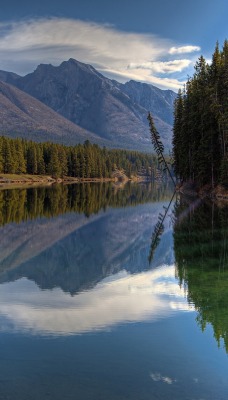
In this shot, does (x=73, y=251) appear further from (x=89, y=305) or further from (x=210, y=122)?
(x=210, y=122)

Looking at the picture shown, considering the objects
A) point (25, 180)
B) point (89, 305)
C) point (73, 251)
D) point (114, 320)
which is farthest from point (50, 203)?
point (25, 180)

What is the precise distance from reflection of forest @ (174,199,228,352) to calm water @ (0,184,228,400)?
64 mm

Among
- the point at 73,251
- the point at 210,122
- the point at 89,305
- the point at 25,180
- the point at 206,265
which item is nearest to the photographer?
the point at 89,305

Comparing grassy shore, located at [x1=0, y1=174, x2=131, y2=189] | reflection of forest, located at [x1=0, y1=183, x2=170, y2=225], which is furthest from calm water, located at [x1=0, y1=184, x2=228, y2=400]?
grassy shore, located at [x1=0, y1=174, x2=131, y2=189]

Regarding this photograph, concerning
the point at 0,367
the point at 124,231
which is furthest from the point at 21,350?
the point at 124,231

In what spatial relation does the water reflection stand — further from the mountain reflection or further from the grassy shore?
the grassy shore

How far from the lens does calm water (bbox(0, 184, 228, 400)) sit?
10.6 m

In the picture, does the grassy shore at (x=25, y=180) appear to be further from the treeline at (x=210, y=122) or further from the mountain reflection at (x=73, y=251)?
the mountain reflection at (x=73, y=251)

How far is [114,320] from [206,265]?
1032cm

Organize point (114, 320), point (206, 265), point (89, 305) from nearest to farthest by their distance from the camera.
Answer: point (114, 320), point (89, 305), point (206, 265)

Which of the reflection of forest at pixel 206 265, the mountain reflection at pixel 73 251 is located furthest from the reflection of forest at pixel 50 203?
the reflection of forest at pixel 206 265

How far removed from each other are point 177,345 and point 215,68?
70545 millimetres

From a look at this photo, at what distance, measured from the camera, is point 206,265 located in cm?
2447

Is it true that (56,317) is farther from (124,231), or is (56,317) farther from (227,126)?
(227,126)
